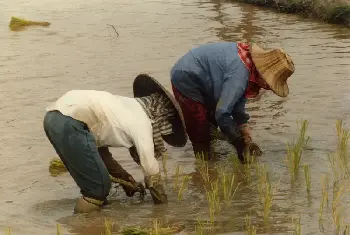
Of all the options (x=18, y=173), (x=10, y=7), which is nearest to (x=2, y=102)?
(x=18, y=173)

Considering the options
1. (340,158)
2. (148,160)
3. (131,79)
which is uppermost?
(148,160)

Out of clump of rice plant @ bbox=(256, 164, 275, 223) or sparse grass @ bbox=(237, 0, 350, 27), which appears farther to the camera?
sparse grass @ bbox=(237, 0, 350, 27)

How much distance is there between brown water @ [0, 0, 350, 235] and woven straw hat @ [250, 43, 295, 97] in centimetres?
77

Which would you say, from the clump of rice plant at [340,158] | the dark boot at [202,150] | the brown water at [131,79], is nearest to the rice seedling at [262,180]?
the brown water at [131,79]

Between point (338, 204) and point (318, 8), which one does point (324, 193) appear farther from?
point (318, 8)

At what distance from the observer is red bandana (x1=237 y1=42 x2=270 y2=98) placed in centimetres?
529

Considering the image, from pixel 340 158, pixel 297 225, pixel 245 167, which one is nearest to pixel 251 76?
pixel 245 167

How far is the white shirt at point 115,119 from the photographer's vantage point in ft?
14.4

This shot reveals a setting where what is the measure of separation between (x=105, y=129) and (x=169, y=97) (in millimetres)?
479

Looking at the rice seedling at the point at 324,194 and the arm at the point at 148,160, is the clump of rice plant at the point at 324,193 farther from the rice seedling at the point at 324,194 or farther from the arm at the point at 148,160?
the arm at the point at 148,160

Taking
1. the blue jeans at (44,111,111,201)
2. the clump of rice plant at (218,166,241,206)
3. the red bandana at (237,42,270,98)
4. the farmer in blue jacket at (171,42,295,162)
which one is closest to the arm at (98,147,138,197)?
the blue jeans at (44,111,111,201)

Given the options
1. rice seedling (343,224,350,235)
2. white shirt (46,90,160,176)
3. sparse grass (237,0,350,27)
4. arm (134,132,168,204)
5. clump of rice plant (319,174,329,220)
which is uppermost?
white shirt (46,90,160,176)

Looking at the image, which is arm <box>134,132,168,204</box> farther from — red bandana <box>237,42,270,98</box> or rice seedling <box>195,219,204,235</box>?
red bandana <box>237,42,270,98</box>

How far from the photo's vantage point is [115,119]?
14.6 ft
